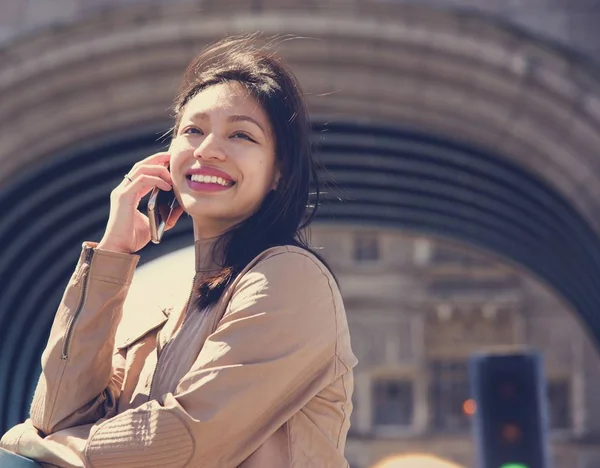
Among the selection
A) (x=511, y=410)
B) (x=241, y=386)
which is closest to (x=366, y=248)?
(x=511, y=410)

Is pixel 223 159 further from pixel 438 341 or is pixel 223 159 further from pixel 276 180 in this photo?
pixel 438 341

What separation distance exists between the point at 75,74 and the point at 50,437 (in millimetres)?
7218

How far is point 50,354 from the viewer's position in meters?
2.04

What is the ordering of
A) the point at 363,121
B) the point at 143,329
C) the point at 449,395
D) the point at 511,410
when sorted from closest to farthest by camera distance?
the point at 143,329 → the point at 511,410 → the point at 363,121 → the point at 449,395

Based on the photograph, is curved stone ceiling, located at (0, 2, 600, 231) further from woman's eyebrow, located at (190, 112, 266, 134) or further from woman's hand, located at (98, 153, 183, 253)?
woman's eyebrow, located at (190, 112, 266, 134)

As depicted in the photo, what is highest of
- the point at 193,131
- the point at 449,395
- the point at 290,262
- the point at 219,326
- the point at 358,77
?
the point at 449,395

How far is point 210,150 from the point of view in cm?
205

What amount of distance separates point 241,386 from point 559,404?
27.6 meters

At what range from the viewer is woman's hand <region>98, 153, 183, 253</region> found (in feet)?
7.00

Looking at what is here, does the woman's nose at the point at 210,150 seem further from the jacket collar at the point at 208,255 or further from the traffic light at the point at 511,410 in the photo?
the traffic light at the point at 511,410

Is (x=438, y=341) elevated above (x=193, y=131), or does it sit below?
above

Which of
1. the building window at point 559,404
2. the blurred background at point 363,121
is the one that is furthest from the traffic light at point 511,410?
the building window at point 559,404

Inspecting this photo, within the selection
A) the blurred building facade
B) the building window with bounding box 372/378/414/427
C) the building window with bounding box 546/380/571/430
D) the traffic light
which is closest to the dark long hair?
the traffic light

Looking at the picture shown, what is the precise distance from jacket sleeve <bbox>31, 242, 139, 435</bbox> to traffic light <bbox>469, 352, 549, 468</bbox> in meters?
4.83
